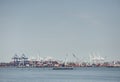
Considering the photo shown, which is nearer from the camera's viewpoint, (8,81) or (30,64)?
(8,81)

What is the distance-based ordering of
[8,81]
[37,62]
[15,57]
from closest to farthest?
[8,81] → [15,57] → [37,62]

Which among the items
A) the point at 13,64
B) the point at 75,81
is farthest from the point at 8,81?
the point at 13,64

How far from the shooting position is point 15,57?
610 feet

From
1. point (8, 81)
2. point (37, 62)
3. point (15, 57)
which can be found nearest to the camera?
Answer: point (8, 81)

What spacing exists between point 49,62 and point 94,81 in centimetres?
13291

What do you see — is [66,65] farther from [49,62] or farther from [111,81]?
[111,81]

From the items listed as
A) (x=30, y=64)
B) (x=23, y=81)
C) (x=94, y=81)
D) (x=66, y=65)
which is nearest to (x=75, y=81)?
(x=94, y=81)

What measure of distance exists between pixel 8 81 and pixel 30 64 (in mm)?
133855

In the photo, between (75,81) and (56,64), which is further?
(56,64)

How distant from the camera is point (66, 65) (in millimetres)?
187125

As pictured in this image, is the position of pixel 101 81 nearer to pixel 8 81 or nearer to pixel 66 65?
pixel 8 81

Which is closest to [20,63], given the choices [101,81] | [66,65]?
[66,65]

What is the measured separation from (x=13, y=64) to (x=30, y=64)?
22.8 feet

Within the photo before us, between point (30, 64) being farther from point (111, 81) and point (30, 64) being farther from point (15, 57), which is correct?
point (111, 81)
